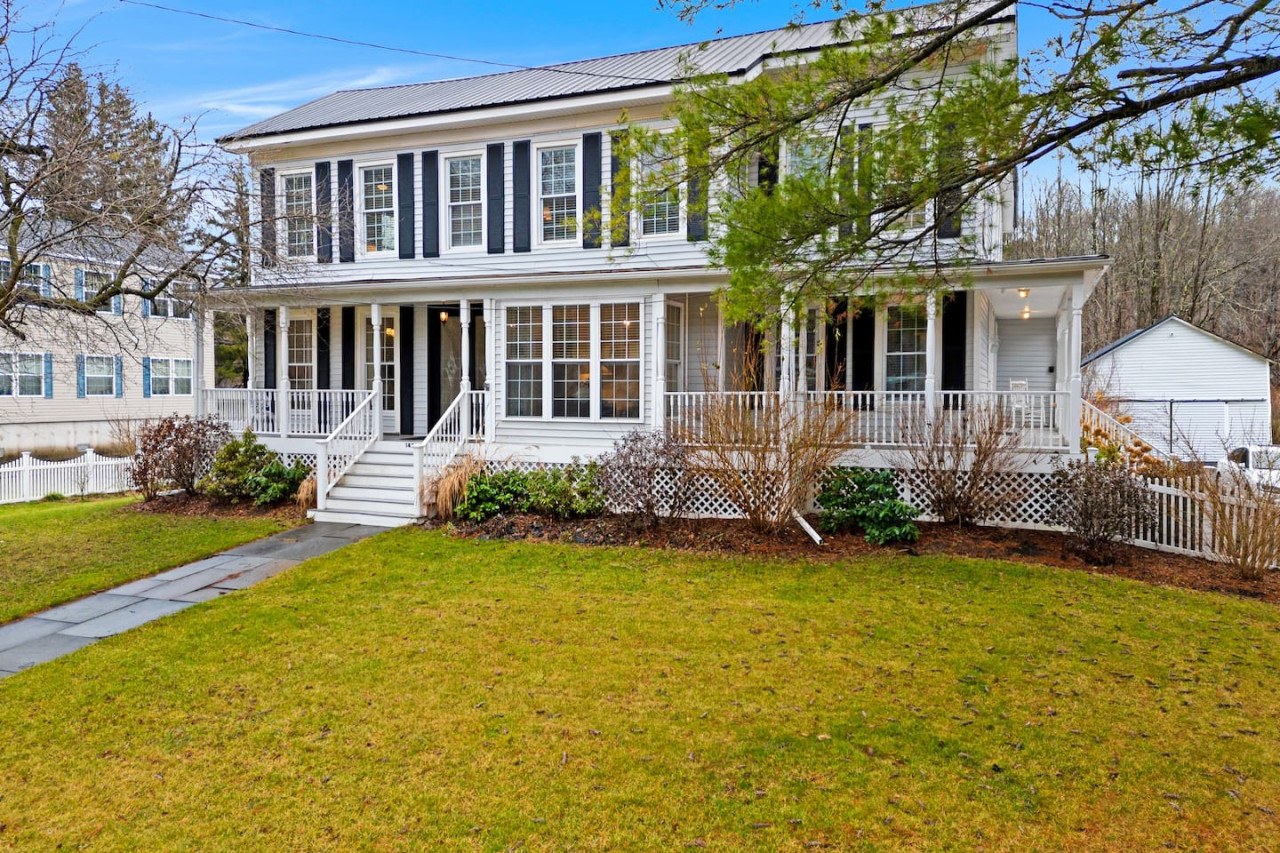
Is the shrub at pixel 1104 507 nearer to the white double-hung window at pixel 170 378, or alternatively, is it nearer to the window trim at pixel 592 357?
the window trim at pixel 592 357

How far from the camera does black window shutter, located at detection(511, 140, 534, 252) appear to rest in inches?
509

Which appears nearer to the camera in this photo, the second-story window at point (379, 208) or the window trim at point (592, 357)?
the window trim at point (592, 357)

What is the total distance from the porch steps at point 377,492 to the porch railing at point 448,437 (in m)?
0.35

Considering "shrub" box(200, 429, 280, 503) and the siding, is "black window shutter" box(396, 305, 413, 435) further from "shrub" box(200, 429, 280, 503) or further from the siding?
the siding

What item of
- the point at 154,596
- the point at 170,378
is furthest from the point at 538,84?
the point at 170,378

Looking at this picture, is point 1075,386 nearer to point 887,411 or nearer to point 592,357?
point 887,411

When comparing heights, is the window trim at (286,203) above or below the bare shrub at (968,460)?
above

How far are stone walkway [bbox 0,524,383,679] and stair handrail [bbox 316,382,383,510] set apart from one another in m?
1.20

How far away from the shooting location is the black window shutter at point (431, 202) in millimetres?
13477

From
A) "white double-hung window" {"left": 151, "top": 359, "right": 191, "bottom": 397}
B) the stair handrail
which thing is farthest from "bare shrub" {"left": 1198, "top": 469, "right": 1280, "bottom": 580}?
"white double-hung window" {"left": 151, "top": 359, "right": 191, "bottom": 397}

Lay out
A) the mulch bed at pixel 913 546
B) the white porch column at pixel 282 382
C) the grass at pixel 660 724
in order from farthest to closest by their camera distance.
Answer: the white porch column at pixel 282 382, the mulch bed at pixel 913 546, the grass at pixel 660 724

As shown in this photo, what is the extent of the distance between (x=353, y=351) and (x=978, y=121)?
41.8ft

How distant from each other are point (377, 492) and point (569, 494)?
3287mm

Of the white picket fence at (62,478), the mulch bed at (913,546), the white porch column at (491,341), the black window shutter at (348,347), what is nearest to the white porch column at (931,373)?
the mulch bed at (913,546)
